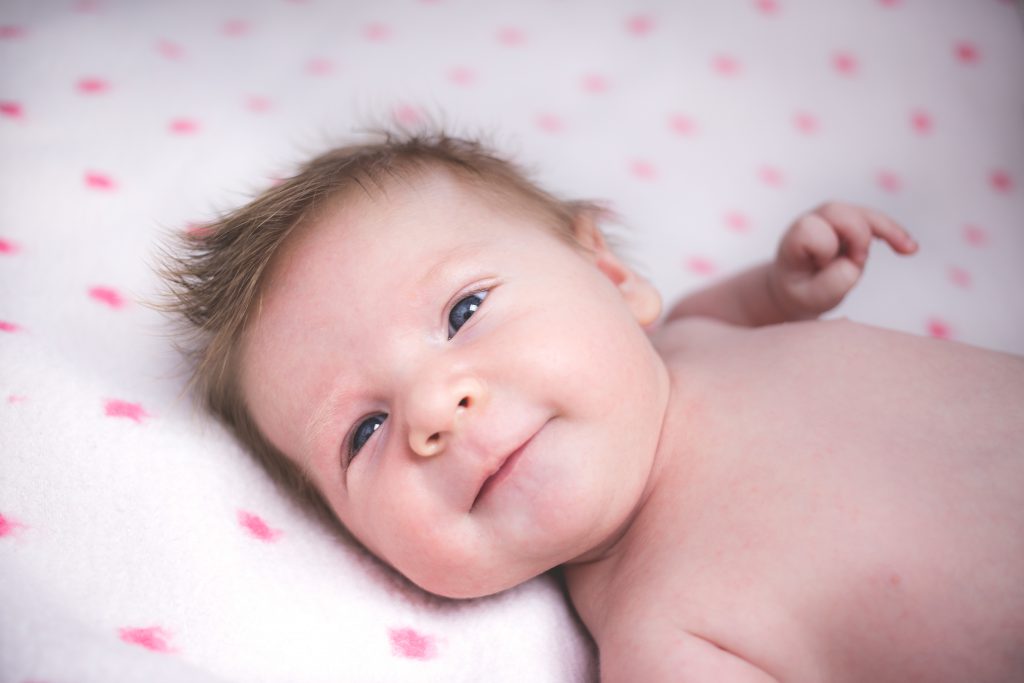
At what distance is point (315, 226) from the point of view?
1.17 m

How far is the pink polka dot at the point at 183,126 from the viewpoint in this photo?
65.0 inches

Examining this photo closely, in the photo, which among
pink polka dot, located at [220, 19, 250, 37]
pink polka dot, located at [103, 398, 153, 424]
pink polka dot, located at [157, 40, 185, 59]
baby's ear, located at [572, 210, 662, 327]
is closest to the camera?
pink polka dot, located at [103, 398, 153, 424]

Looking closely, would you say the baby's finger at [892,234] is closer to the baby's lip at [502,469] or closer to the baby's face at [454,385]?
the baby's face at [454,385]

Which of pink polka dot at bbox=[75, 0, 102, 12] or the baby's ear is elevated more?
pink polka dot at bbox=[75, 0, 102, 12]

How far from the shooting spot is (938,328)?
1621 millimetres

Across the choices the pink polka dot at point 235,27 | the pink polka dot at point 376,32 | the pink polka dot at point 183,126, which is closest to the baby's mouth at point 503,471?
the pink polka dot at point 183,126

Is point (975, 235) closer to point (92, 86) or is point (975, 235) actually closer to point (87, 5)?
point (92, 86)

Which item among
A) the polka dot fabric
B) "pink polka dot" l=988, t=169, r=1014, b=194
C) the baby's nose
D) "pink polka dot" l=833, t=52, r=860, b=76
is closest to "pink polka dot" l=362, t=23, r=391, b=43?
the polka dot fabric

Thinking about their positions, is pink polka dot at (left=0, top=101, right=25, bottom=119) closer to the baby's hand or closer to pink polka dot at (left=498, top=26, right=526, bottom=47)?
pink polka dot at (left=498, top=26, right=526, bottom=47)

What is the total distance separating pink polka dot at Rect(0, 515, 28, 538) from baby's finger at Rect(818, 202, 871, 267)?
1186mm

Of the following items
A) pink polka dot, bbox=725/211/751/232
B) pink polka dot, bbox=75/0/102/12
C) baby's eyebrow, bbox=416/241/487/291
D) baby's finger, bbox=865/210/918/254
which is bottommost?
pink polka dot, bbox=725/211/751/232

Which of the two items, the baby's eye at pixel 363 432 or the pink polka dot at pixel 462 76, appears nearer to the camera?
the baby's eye at pixel 363 432

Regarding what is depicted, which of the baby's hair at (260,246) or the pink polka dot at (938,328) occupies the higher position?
the baby's hair at (260,246)

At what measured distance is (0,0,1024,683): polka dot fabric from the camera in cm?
103
